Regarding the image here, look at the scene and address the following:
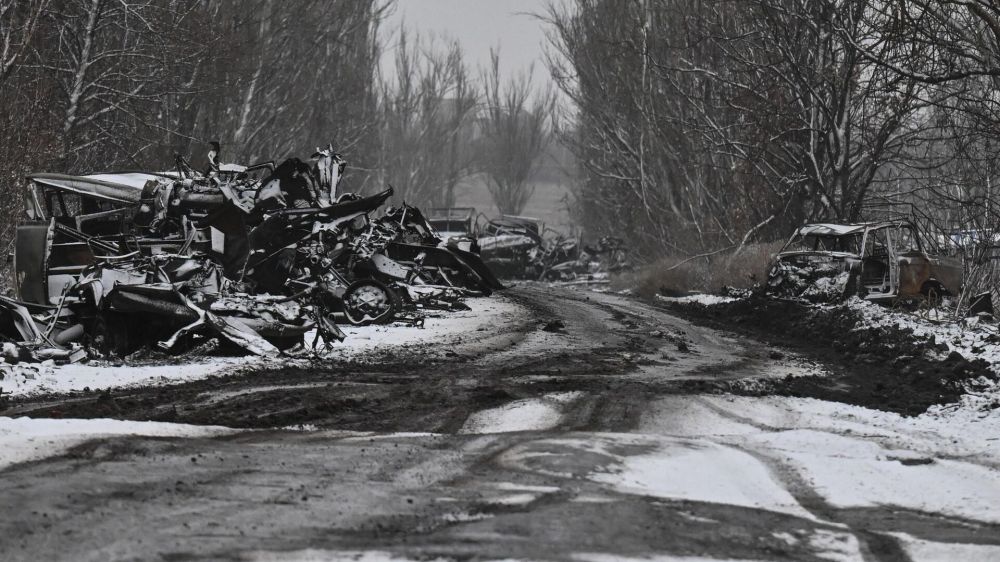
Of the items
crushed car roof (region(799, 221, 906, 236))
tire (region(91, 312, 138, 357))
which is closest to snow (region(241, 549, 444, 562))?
tire (region(91, 312, 138, 357))

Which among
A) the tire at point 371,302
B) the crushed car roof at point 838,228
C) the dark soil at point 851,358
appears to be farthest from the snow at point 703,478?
the crushed car roof at point 838,228

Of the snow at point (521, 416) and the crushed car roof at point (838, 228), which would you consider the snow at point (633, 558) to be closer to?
the snow at point (521, 416)

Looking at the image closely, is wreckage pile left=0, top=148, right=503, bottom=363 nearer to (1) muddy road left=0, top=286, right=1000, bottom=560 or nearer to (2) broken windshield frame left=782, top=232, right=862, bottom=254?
(1) muddy road left=0, top=286, right=1000, bottom=560

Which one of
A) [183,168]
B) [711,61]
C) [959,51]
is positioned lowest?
[183,168]

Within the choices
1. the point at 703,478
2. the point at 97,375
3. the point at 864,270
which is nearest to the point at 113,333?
the point at 97,375

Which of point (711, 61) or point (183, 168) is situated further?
point (711, 61)

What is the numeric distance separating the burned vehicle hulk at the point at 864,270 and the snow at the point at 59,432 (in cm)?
1235

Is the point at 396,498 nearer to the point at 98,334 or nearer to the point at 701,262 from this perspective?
the point at 98,334

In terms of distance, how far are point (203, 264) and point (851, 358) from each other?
7506mm

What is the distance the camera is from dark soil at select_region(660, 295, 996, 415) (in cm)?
946

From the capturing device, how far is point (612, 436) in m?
6.95

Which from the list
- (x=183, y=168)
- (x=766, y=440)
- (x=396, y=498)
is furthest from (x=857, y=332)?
(x=396, y=498)

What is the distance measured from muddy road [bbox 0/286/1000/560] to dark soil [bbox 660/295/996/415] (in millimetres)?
623

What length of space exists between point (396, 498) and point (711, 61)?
24362mm
